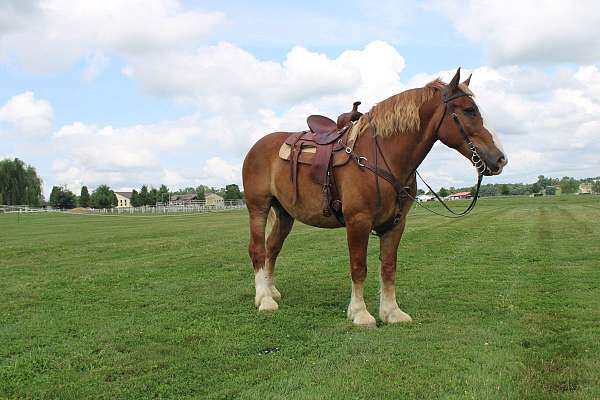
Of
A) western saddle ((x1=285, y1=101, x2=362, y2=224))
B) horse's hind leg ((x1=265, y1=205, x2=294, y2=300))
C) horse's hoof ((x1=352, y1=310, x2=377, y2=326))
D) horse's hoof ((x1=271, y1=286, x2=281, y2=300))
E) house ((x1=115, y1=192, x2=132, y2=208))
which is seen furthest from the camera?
house ((x1=115, y1=192, x2=132, y2=208))

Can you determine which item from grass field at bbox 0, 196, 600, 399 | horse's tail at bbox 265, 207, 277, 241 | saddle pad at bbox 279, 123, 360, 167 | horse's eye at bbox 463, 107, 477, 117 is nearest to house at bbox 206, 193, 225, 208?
grass field at bbox 0, 196, 600, 399

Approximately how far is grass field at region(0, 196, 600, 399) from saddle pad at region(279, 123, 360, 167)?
6.77 feet

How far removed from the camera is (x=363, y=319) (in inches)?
251

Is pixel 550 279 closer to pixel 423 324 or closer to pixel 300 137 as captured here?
pixel 423 324

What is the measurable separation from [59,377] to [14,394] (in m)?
0.42

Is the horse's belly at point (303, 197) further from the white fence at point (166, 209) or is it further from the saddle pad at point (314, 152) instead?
the white fence at point (166, 209)

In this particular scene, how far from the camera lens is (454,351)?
5137 millimetres

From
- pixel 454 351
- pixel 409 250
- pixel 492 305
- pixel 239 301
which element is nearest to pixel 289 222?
pixel 239 301

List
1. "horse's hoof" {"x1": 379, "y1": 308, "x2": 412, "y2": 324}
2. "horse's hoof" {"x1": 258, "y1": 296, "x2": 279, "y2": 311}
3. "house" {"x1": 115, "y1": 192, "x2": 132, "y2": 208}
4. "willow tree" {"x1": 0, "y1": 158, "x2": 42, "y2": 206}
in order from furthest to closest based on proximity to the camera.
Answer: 1. "house" {"x1": 115, "y1": 192, "x2": 132, "y2": 208}
2. "willow tree" {"x1": 0, "y1": 158, "x2": 42, "y2": 206}
3. "horse's hoof" {"x1": 258, "y1": 296, "x2": 279, "y2": 311}
4. "horse's hoof" {"x1": 379, "y1": 308, "x2": 412, "y2": 324}

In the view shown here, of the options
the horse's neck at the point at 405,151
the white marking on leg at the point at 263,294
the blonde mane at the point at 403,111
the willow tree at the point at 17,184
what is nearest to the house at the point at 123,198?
the willow tree at the point at 17,184

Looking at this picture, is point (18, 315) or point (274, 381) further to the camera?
point (18, 315)

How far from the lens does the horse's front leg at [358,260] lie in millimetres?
6383

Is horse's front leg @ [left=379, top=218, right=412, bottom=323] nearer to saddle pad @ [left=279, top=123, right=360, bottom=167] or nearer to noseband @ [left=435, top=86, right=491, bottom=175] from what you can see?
saddle pad @ [left=279, top=123, right=360, bottom=167]

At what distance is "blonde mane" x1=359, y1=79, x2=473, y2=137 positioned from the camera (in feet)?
20.9
